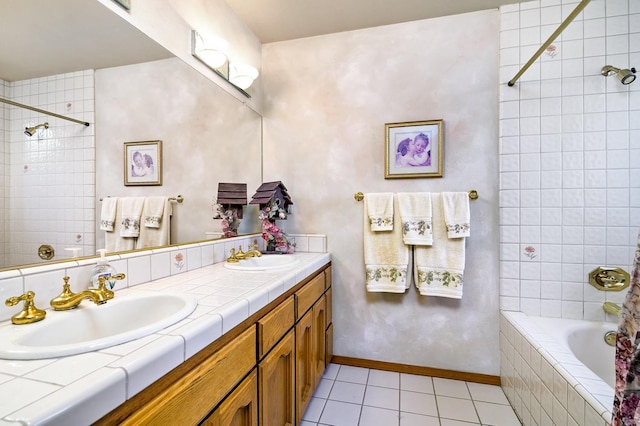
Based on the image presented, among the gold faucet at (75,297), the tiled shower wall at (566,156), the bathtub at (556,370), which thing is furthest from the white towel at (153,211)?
the tiled shower wall at (566,156)

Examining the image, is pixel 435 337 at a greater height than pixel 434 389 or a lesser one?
greater

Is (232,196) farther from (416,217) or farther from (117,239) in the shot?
(416,217)

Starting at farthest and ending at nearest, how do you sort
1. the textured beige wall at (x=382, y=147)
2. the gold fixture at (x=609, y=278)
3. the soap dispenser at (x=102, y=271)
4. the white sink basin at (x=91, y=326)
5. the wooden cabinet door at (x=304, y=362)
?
the textured beige wall at (x=382, y=147)
the gold fixture at (x=609, y=278)
the wooden cabinet door at (x=304, y=362)
the soap dispenser at (x=102, y=271)
the white sink basin at (x=91, y=326)

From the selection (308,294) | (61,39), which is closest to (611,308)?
(308,294)

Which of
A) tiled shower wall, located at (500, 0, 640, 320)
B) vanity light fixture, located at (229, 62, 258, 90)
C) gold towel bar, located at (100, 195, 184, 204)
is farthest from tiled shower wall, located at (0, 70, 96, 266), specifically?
tiled shower wall, located at (500, 0, 640, 320)

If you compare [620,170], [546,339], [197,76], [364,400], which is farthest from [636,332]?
[197,76]

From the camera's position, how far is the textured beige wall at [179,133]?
3.44ft

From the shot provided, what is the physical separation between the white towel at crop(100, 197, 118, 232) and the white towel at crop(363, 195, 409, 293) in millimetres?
1396

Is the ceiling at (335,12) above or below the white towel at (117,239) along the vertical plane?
above

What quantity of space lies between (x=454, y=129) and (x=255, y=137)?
140 cm

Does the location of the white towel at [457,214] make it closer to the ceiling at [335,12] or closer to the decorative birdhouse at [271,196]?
the decorative birdhouse at [271,196]

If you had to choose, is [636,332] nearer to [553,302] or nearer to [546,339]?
[546,339]

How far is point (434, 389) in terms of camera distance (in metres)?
1.76

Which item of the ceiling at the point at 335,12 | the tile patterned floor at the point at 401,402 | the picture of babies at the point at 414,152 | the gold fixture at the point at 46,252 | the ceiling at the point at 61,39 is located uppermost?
the ceiling at the point at 335,12
